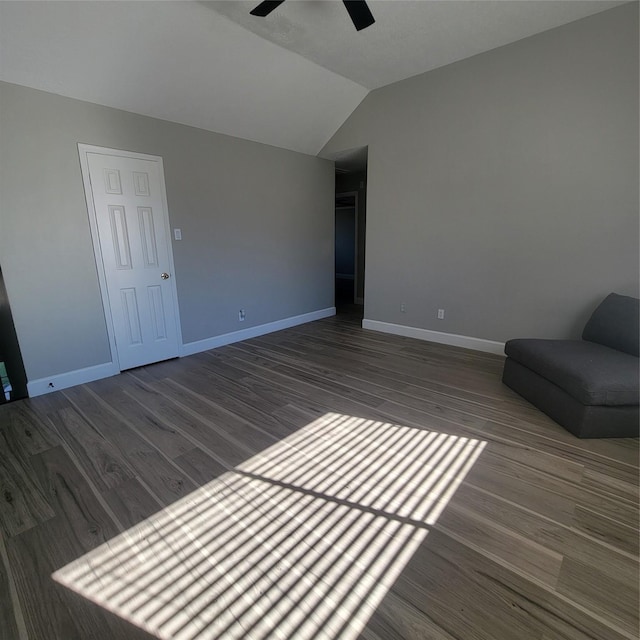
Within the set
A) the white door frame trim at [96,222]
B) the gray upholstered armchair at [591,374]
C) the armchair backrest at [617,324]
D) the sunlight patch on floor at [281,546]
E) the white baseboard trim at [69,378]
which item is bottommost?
the sunlight patch on floor at [281,546]

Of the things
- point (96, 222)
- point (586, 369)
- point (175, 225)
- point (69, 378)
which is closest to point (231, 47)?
point (175, 225)

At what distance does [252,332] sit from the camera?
15.1 ft

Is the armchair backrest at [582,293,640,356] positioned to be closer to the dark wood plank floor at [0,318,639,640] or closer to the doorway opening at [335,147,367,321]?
the dark wood plank floor at [0,318,639,640]

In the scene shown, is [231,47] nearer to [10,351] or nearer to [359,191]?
[10,351]

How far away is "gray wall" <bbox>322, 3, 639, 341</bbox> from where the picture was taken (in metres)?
2.88

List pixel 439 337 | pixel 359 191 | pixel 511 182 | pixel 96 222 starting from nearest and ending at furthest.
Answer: pixel 96 222 → pixel 511 182 → pixel 439 337 → pixel 359 191

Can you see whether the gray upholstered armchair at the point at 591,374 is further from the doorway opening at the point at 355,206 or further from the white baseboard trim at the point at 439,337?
the doorway opening at the point at 355,206

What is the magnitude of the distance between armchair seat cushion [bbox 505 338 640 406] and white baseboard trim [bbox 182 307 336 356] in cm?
318

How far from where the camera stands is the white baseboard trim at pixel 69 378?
2932mm

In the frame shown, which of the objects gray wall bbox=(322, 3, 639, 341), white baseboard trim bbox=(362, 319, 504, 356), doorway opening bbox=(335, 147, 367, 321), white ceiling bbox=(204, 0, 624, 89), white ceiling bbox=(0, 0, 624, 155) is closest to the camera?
white ceiling bbox=(0, 0, 624, 155)

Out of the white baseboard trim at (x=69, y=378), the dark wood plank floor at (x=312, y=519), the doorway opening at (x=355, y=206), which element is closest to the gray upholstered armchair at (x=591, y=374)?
the dark wood plank floor at (x=312, y=519)

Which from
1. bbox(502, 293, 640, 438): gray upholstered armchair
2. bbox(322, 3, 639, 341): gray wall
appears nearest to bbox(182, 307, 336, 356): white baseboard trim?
bbox(322, 3, 639, 341): gray wall

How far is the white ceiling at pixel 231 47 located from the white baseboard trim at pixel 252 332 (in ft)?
8.11

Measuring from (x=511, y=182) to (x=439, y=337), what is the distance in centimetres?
192
